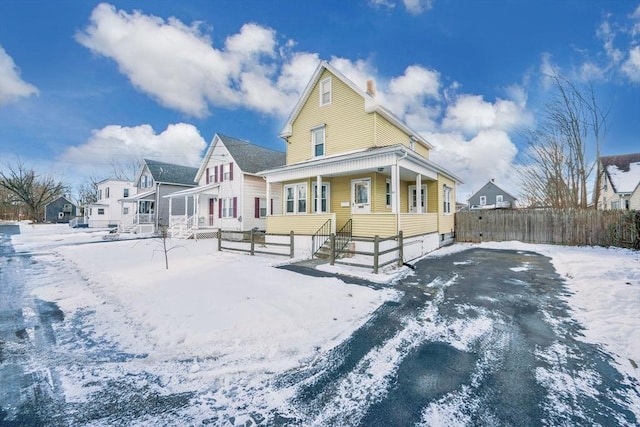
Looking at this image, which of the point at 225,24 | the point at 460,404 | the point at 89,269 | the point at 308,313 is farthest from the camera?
the point at 225,24

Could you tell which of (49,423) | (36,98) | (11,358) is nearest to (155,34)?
(36,98)

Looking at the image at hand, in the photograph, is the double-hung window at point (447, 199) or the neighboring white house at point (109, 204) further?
the neighboring white house at point (109, 204)

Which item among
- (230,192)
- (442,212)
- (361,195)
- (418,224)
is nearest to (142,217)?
(230,192)

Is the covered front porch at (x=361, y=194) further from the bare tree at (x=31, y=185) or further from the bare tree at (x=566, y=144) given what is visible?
the bare tree at (x=31, y=185)

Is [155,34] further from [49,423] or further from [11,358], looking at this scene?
[49,423]

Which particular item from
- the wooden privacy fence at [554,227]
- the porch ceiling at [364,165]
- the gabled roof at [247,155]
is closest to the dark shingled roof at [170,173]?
the gabled roof at [247,155]

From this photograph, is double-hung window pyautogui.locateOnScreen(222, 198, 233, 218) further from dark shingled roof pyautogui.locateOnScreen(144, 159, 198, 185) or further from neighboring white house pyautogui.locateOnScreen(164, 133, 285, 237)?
dark shingled roof pyautogui.locateOnScreen(144, 159, 198, 185)

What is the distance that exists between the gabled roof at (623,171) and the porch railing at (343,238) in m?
27.4

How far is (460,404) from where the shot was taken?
8.83ft

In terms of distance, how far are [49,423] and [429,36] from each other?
20.1m

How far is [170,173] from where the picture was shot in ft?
96.9

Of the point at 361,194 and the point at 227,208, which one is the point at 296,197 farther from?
the point at 227,208

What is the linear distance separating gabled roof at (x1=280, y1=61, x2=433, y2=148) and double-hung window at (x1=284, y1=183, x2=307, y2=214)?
3715mm

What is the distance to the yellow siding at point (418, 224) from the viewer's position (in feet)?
36.2
